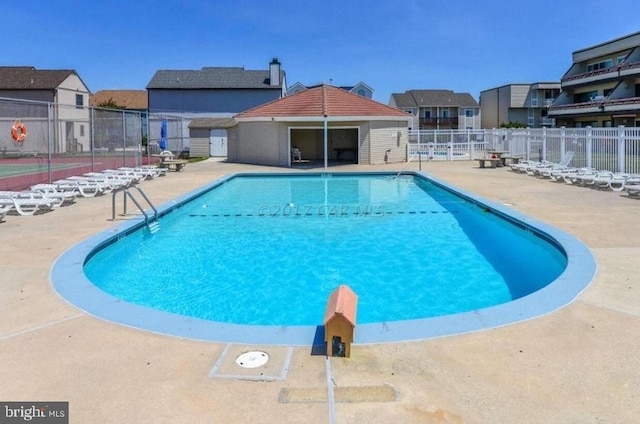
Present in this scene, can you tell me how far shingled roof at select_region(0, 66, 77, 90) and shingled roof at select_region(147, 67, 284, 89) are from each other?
767 centimetres

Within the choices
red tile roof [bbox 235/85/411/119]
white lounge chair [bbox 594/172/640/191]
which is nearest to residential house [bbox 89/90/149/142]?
red tile roof [bbox 235/85/411/119]

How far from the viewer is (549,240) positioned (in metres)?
8.53

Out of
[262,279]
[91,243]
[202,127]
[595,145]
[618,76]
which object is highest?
[618,76]

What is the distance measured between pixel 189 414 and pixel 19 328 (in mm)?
2381

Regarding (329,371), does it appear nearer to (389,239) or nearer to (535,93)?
(389,239)

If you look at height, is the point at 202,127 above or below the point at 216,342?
above

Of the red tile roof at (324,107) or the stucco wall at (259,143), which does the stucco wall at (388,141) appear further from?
the stucco wall at (259,143)

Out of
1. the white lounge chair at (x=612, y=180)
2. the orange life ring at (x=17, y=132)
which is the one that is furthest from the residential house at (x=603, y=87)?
the orange life ring at (x=17, y=132)

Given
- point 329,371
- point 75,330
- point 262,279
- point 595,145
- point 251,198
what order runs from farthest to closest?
point 595,145, point 251,198, point 262,279, point 75,330, point 329,371

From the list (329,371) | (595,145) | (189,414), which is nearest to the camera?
(189,414)

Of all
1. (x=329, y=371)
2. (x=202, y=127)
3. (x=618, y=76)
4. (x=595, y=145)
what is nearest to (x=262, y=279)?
(x=329, y=371)

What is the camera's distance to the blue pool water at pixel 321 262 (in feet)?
22.9

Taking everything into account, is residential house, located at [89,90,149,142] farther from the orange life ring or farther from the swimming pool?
the swimming pool

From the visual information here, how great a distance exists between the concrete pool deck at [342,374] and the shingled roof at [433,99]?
6502 cm
